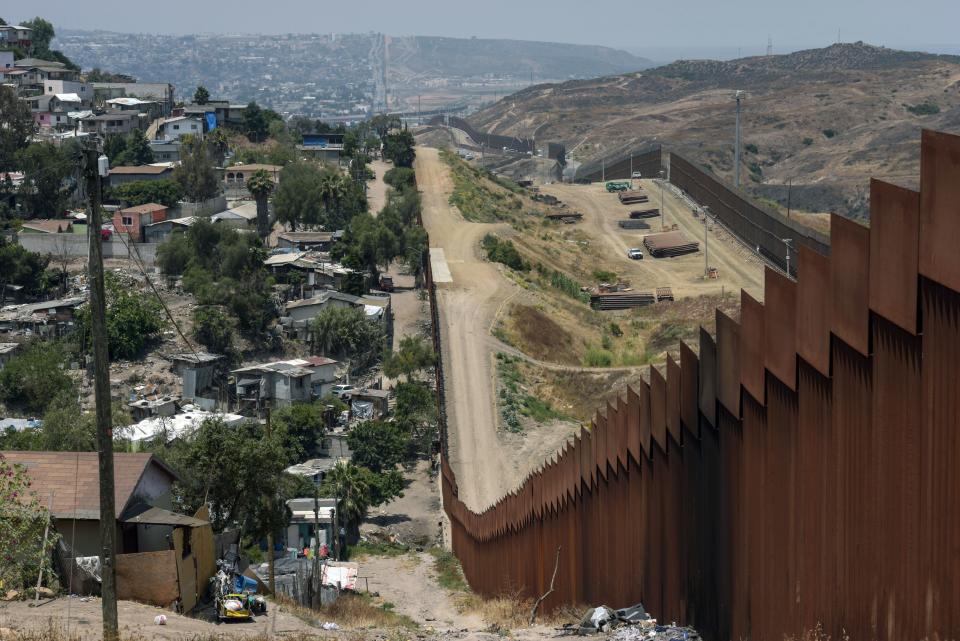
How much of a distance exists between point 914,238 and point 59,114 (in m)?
139

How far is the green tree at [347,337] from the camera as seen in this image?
77.1m

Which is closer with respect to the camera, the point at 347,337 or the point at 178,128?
the point at 347,337

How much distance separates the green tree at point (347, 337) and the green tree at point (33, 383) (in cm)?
1486

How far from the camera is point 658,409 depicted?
656 inches

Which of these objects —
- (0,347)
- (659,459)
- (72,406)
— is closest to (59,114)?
(0,347)

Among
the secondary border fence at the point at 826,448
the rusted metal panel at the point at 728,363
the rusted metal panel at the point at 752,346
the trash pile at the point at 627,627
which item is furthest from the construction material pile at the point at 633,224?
the rusted metal panel at the point at 752,346

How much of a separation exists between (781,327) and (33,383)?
199 feet

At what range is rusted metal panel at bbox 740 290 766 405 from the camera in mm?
12758

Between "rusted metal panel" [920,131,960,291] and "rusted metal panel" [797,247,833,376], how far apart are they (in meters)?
1.57

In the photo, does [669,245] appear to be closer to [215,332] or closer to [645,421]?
[215,332]

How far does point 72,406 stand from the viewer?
6138 cm

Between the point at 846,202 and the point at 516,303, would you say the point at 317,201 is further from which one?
the point at 846,202

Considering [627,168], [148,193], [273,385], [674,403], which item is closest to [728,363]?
[674,403]

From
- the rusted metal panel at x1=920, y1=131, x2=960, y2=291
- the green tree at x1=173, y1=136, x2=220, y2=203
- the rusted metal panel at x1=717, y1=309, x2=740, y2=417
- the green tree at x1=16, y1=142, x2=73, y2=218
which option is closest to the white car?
the green tree at x1=16, y1=142, x2=73, y2=218
